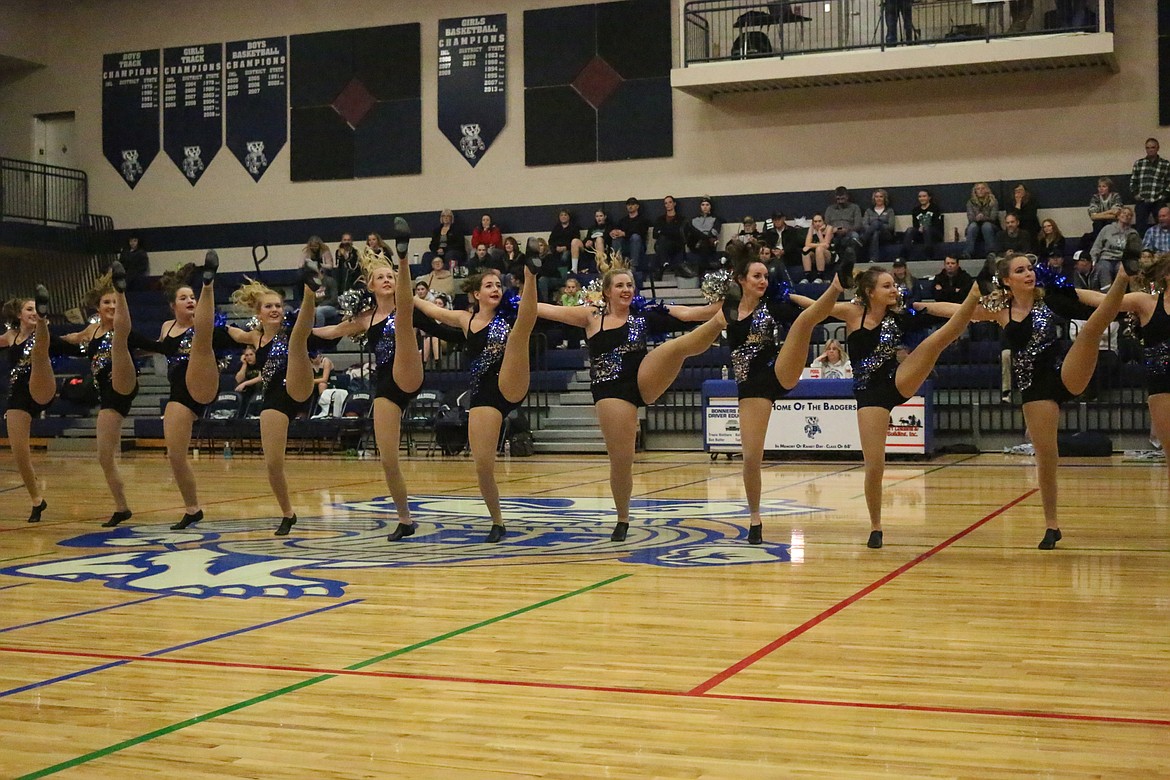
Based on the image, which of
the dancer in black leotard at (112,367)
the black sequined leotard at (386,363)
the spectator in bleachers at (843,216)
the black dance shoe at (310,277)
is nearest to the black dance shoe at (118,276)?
the dancer in black leotard at (112,367)

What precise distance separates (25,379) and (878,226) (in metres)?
11.3

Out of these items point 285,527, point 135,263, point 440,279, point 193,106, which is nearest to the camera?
point 285,527

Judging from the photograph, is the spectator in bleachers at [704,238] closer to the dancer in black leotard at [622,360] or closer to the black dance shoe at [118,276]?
the dancer in black leotard at [622,360]

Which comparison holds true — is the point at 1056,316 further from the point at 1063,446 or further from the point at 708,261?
the point at 708,261

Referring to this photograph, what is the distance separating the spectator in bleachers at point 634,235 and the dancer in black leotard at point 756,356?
1062 centimetres

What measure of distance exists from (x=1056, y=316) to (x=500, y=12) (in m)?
14.6

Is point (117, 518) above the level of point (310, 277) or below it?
below

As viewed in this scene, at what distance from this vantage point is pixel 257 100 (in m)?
20.9

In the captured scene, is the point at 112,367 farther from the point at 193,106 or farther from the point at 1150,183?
the point at 193,106

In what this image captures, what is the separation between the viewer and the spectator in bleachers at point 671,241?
17312 millimetres

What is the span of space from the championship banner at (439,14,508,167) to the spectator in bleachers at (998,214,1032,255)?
7.95 metres

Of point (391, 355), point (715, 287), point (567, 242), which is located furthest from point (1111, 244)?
point (391, 355)

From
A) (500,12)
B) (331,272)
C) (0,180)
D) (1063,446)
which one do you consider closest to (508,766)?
(1063,446)

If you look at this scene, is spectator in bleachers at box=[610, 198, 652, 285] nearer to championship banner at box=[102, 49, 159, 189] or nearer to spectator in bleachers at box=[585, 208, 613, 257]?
spectator in bleachers at box=[585, 208, 613, 257]
